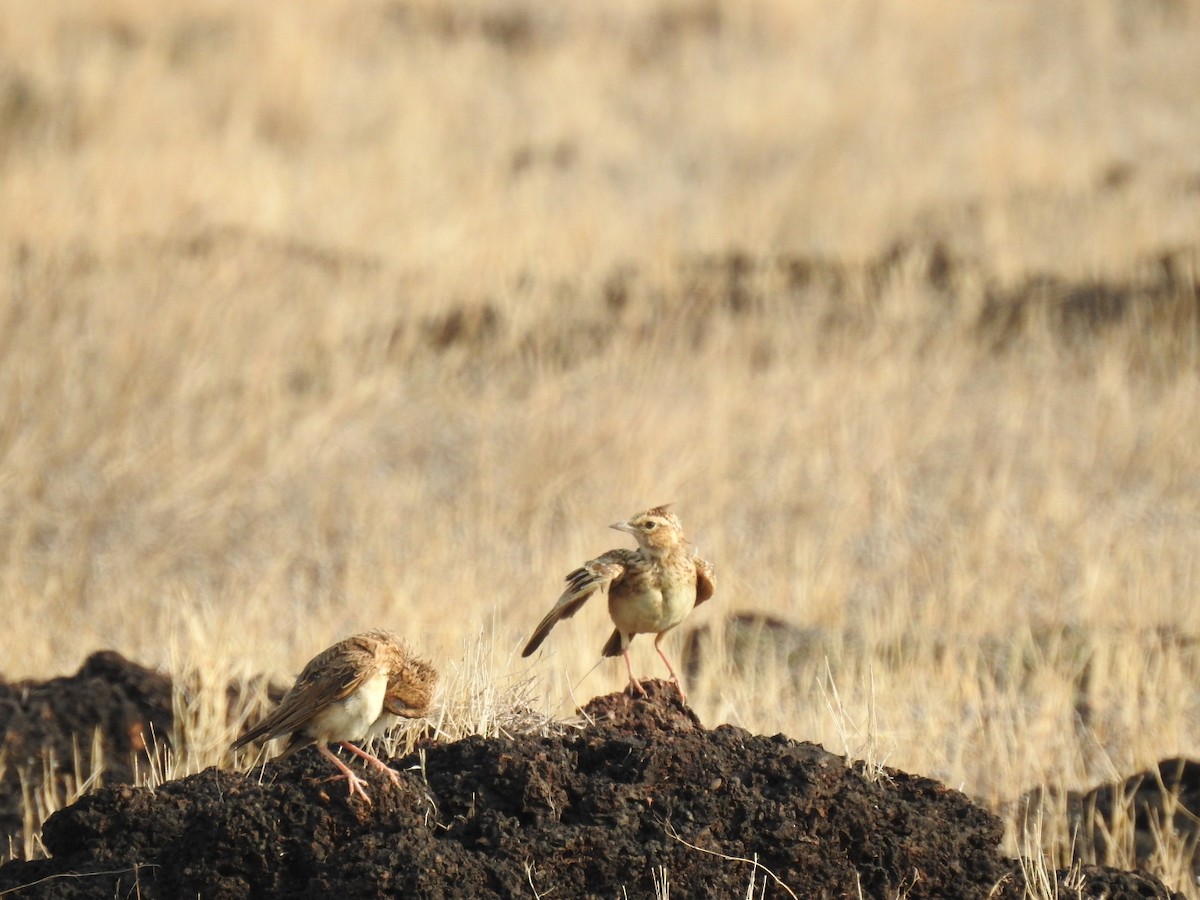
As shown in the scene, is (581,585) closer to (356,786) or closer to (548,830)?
(548,830)

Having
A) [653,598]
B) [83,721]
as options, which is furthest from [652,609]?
[83,721]

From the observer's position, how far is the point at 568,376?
12727mm

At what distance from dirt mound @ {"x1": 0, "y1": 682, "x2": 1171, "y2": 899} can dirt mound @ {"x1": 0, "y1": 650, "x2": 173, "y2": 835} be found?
65.0 inches

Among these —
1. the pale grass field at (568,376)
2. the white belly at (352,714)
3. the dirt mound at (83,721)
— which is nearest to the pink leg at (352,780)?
the white belly at (352,714)

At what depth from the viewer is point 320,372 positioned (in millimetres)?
12828

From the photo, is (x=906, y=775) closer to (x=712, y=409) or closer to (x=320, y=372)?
(x=712, y=409)

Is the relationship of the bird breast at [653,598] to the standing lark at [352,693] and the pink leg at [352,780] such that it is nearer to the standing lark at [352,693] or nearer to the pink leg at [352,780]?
the standing lark at [352,693]

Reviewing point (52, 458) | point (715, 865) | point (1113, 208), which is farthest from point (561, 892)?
point (1113, 208)

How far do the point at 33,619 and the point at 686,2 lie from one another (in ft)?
53.6

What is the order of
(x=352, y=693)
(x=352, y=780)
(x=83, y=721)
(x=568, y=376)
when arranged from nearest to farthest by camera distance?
(x=352, y=780) < (x=352, y=693) < (x=83, y=721) < (x=568, y=376)

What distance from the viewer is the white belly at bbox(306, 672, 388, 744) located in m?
4.20

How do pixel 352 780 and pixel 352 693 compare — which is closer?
pixel 352 780

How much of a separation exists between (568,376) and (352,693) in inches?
340

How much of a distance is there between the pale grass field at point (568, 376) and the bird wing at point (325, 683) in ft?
1.98
